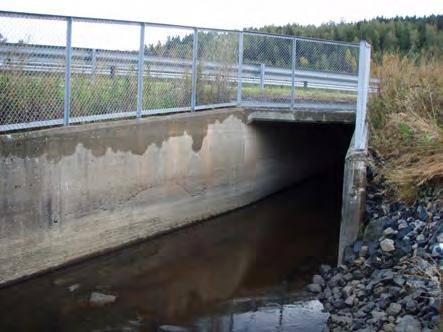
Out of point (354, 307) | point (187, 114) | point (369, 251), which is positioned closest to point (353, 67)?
point (187, 114)

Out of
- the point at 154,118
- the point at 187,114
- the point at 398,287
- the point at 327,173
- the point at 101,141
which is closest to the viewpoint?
the point at 398,287

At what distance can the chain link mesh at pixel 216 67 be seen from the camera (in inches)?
476

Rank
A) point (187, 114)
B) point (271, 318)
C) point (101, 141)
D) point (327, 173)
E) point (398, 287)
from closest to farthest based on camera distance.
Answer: point (398, 287) < point (271, 318) < point (101, 141) < point (187, 114) < point (327, 173)

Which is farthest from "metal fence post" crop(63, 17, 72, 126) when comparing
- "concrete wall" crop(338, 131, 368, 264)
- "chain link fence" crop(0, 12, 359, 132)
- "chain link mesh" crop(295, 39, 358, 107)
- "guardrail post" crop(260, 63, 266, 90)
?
"chain link mesh" crop(295, 39, 358, 107)

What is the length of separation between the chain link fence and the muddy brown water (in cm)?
238

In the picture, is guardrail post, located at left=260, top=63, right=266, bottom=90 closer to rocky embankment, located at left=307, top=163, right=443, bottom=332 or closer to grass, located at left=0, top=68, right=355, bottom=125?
grass, located at left=0, top=68, right=355, bottom=125

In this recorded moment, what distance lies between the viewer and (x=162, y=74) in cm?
1116

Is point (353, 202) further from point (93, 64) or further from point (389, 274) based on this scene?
→ point (93, 64)

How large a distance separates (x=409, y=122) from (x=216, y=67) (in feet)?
14.2

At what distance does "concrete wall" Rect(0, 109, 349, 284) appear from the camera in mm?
8375

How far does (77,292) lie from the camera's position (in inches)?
325

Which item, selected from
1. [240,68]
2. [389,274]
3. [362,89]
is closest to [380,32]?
[240,68]

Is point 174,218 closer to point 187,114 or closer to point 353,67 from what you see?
point 187,114

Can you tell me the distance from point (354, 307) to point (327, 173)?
10928 millimetres
